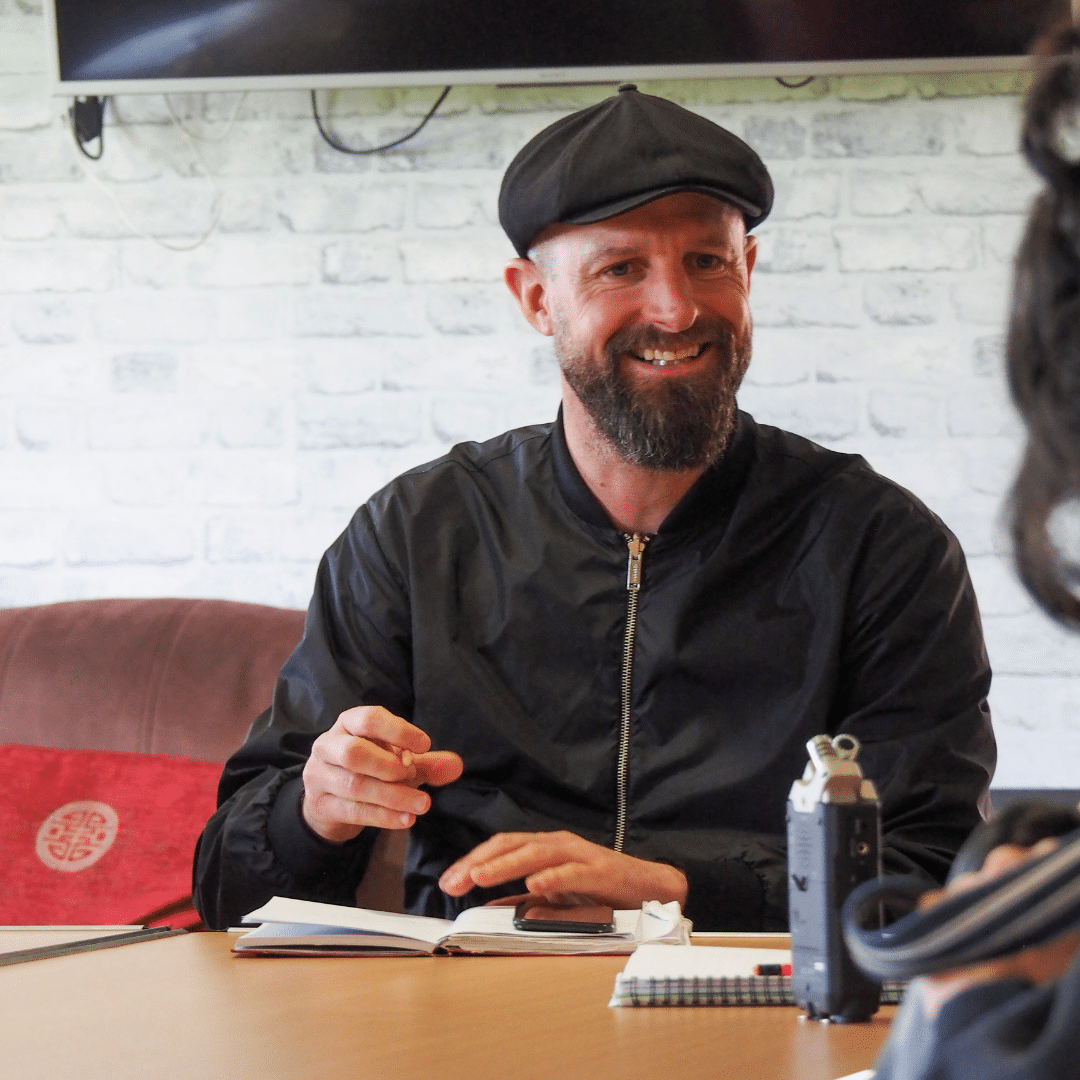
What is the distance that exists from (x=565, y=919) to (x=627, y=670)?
1.36 ft

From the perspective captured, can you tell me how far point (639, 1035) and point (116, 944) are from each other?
Result: 0.53m

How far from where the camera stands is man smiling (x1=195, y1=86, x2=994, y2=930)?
138 centimetres

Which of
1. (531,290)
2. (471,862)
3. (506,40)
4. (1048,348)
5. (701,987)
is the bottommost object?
(701,987)

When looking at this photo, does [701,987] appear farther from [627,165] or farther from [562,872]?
[627,165]

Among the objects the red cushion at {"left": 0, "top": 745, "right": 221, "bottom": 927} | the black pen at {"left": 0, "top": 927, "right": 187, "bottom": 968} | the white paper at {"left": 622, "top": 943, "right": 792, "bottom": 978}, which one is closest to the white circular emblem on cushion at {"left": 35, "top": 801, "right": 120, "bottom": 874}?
the red cushion at {"left": 0, "top": 745, "right": 221, "bottom": 927}

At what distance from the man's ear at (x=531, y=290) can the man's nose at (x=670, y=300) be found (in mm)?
162

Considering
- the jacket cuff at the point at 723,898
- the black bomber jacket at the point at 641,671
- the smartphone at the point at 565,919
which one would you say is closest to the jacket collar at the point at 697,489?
the black bomber jacket at the point at 641,671

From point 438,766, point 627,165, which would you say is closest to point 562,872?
point 438,766

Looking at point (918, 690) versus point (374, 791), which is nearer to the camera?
point (374, 791)

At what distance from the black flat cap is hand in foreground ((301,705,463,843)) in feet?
2.01

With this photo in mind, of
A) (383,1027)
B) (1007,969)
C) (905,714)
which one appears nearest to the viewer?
(1007,969)

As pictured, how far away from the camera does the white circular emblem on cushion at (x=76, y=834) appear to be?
70.8 inches

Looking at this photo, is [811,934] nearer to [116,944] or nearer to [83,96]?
[116,944]

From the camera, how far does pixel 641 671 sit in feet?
4.76
